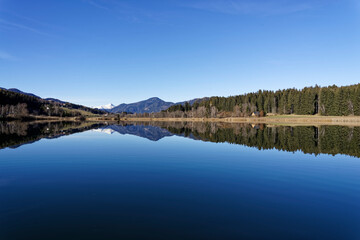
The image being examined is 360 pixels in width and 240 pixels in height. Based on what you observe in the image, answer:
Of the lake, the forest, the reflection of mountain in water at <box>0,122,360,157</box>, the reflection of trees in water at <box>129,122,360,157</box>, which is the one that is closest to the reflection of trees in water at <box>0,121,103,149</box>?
the reflection of mountain in water at <box>0,122,360,157</box>

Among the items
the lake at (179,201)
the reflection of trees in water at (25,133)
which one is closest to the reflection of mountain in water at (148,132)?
the reflection of trees in water at (25,133)

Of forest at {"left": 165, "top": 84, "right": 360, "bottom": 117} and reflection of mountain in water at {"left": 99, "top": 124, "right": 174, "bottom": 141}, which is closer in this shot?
reflection of mountain in water at {"left": 99, "top": 124, "right": 174, "bottom": 141}

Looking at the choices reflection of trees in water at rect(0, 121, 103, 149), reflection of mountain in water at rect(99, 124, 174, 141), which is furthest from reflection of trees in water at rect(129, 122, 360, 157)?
reflection of trees in water at rect(0, 121, 103, 149)

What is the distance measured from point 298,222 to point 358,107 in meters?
158

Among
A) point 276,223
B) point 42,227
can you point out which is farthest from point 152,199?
point 276,223

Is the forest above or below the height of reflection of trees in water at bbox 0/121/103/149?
above

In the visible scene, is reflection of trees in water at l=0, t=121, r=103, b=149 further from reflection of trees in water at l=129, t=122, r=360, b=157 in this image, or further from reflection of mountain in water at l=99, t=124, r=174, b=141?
reflection of trees in water at l=129, t=122, r=360, b=157

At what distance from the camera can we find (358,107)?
440ft

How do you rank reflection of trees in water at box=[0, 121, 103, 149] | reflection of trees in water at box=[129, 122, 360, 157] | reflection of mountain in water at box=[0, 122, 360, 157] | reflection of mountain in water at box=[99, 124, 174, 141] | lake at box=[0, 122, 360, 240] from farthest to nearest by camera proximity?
reflection of mountain in water at box=[99, 124, 174, 141] → reflection of trees in water at box=[0, 121, 103, 149] → reflection of mountain in water at box=[0, 122, 360, 157] → reflection of trees in water at box=[129, 122, 360, 157] → lake at box=[0, 122, 360, 240]

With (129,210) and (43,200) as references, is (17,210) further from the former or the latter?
(129,210)

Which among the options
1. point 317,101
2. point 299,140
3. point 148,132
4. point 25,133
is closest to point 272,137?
point 299,140

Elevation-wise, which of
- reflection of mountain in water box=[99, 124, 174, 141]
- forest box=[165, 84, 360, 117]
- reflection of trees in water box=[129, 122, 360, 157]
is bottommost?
reflection of mountain in water box=[99, 124, 174, 141]

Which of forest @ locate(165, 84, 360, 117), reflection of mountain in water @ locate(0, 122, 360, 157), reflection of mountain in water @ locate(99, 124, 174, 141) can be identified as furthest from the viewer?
forest @ locate(165, 84, 360, 117)

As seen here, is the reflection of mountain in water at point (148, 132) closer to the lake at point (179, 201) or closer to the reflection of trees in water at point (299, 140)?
the reflection of trees in water at point (299, 140)
